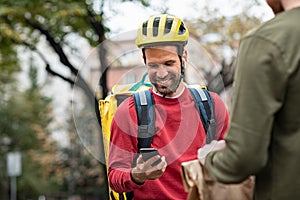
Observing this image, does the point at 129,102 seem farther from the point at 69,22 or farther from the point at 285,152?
the point at 69,22

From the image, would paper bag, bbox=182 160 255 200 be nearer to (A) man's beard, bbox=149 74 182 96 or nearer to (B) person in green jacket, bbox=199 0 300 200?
(B) person in green jacket, bbox=199 0 300 200

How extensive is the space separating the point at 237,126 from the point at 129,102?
1.34 meters

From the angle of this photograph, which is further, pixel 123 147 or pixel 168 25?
pixel 168 25

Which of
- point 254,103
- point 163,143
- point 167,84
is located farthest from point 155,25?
point 254,103

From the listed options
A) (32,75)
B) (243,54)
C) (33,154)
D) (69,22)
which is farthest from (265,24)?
(32,75)

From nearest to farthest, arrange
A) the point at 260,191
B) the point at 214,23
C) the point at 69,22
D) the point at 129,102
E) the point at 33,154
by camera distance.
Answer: the point at 260,191, the point at 129,102, the point at 69,22, the point at 214,23, the point at 33,154

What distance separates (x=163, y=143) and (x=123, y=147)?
0.62 feet

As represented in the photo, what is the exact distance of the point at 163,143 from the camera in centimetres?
352

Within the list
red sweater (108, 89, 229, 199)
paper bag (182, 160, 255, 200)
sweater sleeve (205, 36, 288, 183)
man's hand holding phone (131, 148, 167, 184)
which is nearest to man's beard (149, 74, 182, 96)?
red sweater (108, 89, 229, 199)

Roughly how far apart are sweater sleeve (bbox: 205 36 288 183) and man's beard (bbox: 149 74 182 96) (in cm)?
127

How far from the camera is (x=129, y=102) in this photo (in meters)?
3.61

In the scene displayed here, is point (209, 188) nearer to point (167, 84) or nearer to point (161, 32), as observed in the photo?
point (167, 84)

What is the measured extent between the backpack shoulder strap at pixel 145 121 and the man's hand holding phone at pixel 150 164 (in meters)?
0.22

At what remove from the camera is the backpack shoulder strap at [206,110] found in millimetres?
3549
